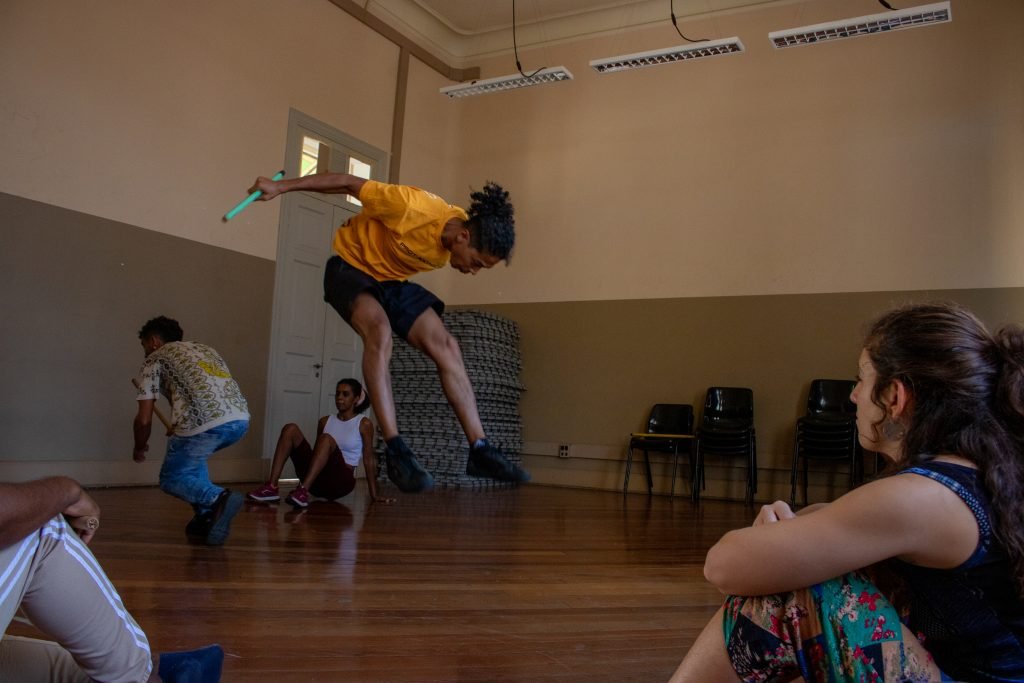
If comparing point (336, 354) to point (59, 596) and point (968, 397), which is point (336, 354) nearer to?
point (59, 596)

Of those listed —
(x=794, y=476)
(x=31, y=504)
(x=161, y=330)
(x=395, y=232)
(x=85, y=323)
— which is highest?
(x=395, y=232)

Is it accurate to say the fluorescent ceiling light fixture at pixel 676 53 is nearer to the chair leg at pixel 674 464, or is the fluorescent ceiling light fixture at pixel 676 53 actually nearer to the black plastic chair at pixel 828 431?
the black plastic chair at pixel 828 431

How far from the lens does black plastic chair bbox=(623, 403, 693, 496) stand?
24.5ft

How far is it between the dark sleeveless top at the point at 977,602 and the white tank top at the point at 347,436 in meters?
4.66

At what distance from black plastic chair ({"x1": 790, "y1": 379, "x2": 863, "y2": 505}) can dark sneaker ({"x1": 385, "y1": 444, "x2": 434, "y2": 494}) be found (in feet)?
14.2

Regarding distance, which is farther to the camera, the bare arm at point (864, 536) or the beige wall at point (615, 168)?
the beige wall at point (615, 168)

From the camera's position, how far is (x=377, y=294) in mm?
3697

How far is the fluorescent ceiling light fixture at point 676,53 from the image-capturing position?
6336mm

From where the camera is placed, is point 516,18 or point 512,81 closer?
point 512,81

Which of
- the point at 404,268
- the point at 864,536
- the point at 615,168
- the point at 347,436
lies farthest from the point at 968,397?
the point at 615,168

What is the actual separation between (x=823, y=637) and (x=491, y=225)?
256 centimetres

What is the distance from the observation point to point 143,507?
4887 millimetres

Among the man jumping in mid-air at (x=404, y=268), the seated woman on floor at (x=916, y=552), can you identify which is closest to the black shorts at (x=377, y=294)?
the man jumping in mid-air at (x=404, y=268)

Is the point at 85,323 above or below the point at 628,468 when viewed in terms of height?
above
